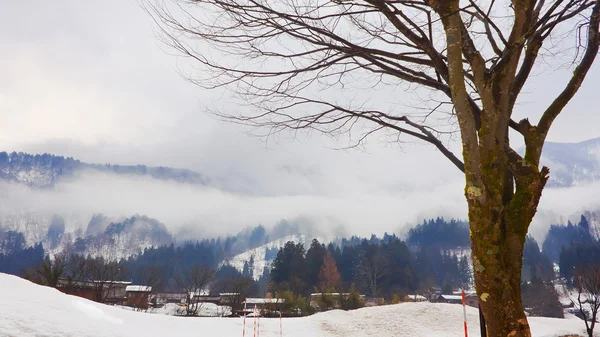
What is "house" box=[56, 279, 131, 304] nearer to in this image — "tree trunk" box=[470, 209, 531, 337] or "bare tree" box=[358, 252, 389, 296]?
"bare tree" box=[358, 252, 389, 296]

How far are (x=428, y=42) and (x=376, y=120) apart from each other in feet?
4.01

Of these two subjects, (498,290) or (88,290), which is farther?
(88,290)

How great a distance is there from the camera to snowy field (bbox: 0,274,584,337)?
6.83m

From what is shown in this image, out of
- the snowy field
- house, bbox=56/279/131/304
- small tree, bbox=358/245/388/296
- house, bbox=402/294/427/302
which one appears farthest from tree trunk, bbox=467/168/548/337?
small tree, bbox=358/245/388/296

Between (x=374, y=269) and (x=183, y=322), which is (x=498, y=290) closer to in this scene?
(x=183, y=322)

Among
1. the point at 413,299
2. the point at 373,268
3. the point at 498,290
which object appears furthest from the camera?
the point at 373,268

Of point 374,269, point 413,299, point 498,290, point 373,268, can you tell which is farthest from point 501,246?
point 373,268

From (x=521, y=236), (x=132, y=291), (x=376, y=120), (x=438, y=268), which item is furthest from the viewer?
(x=438, y=268)

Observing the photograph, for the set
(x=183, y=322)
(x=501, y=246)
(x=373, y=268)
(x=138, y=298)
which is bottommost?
(x=138, y=298)

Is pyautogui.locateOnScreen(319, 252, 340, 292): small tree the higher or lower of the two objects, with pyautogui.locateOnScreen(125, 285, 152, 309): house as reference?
higher

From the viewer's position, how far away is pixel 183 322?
14.7 meters

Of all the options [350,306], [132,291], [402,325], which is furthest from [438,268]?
[402,325]

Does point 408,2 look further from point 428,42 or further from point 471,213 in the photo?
point 471,213

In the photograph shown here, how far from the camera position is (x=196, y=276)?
54062 mm
